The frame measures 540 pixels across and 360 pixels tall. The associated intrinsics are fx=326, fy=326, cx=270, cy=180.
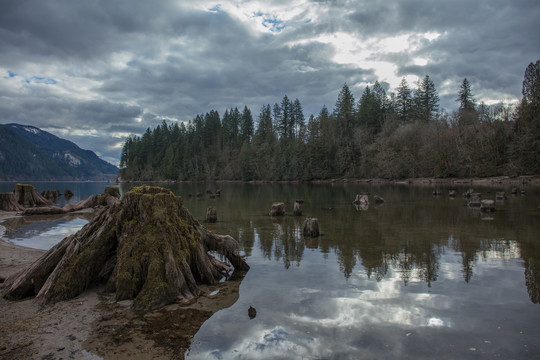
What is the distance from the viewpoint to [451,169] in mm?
72312

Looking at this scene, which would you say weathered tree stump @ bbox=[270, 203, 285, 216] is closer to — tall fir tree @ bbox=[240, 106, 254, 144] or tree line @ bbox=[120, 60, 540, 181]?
tree line @ bbox=[120, 60, 540, 181]

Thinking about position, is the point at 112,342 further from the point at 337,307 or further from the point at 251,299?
the point at 337,307

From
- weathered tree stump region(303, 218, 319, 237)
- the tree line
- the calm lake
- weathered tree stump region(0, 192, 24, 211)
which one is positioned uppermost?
the tree line

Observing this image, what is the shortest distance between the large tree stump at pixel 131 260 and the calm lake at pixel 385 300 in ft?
4.58

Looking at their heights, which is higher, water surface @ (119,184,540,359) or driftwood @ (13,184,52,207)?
driftwood @ (13,184,52,207)

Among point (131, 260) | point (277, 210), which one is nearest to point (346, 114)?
point (277, 210)

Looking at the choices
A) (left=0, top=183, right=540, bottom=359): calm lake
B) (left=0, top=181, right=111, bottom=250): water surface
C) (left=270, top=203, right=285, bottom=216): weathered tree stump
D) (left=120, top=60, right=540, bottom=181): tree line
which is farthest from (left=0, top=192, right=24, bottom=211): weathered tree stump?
(left=120, top=60, right=540, bottom=181): tree line

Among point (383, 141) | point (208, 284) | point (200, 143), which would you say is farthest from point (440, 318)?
point (200, 143)

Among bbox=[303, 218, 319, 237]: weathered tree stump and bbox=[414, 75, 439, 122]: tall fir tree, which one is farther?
bbox=[414, 75, 439, 122]: tall fir tree

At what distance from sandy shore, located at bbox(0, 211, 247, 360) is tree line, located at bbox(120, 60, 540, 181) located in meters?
70.6

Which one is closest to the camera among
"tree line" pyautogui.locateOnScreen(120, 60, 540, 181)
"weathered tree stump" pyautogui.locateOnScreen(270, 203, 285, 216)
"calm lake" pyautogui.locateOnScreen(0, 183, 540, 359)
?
"calm lake" pyautogui.locateOnScreen(0, 183, 540, 359)

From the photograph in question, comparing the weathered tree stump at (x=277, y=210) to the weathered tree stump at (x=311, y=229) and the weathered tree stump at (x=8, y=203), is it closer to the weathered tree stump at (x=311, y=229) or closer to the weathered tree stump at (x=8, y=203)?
the weathered tree stump at (x=311, y=229)

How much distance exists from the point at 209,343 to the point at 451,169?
78.8m

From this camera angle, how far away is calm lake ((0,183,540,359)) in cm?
517
